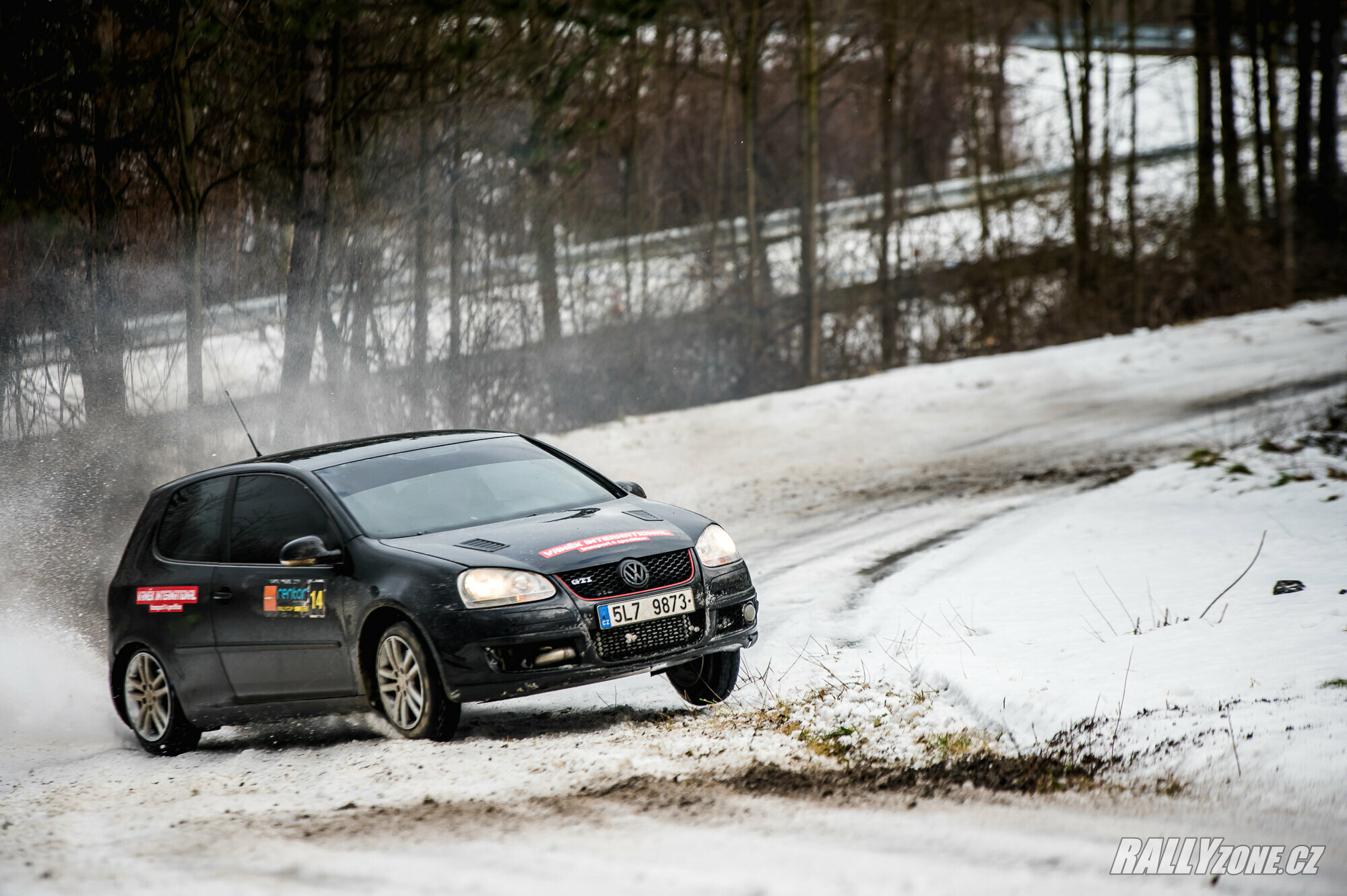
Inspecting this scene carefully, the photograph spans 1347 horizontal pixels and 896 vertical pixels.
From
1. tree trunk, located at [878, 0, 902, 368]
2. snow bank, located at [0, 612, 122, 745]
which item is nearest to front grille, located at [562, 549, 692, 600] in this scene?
snow bank, located at [0, 612, 122, 745]

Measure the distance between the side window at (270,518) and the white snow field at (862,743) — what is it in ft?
3.33

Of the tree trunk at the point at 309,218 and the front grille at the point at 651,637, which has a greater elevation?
the tree trunk at the point at 309,218

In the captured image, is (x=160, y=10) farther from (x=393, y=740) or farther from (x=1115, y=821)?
(x=1115, y=821)

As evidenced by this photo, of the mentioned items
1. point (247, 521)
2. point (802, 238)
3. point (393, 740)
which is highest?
point (802, 238)

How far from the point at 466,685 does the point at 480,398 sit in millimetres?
10921

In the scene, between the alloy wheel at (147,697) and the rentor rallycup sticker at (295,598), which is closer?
the rentor rallycup sticker at (295,598)

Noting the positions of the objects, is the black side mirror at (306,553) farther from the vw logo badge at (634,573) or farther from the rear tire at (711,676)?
the rear tire at (711,676)

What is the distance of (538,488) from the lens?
6.59 m

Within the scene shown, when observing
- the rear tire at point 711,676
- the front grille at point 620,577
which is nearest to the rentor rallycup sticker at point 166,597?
the front grille at point 620,577

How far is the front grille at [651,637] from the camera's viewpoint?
18.0ft

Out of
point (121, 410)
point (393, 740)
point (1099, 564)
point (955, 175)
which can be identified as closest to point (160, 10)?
point (121, 410)

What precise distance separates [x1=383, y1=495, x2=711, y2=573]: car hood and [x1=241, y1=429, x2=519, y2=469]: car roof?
3.12 ft

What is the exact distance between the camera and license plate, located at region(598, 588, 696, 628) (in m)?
5.48

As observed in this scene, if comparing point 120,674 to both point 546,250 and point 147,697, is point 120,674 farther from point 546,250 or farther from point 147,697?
point 546,250
